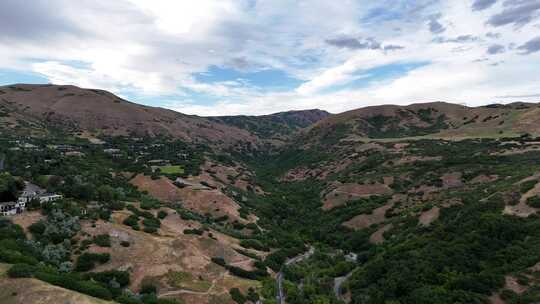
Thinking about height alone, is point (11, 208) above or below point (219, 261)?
above

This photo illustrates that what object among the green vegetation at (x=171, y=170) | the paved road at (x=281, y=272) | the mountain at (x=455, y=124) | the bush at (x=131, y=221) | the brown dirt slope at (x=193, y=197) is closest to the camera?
the paved road at (x=281, y=272)

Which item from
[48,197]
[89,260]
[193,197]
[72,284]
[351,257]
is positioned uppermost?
[48,197]

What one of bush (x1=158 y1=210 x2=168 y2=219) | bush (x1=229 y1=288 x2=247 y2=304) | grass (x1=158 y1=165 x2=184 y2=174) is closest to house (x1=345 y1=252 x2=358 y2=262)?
bush (x1=229 y1=288 x2=247 y2=304)

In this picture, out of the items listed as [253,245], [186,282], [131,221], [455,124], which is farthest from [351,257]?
[455,124]

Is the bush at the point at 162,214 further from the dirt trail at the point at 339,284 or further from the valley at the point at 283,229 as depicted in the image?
the dirt trail at the point at 339,284

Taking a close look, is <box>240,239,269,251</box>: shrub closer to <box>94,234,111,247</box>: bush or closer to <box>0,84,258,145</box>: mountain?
<box>94,234,111,247</box>: bush

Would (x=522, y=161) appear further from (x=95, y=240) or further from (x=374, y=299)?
(x=95, y=240)

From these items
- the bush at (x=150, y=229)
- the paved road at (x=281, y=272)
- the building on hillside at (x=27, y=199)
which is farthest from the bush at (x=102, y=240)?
the paved road at (x=281, y=272)

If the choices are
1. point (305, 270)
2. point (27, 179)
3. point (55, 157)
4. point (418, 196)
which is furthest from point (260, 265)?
point (55, 157)

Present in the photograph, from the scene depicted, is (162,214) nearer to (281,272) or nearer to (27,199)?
(27,199)

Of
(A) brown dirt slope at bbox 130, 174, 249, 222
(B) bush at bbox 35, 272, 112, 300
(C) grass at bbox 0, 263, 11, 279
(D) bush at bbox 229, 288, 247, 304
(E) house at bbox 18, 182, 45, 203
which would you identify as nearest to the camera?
(C) grass at bbox 0, 263, 11, 279
